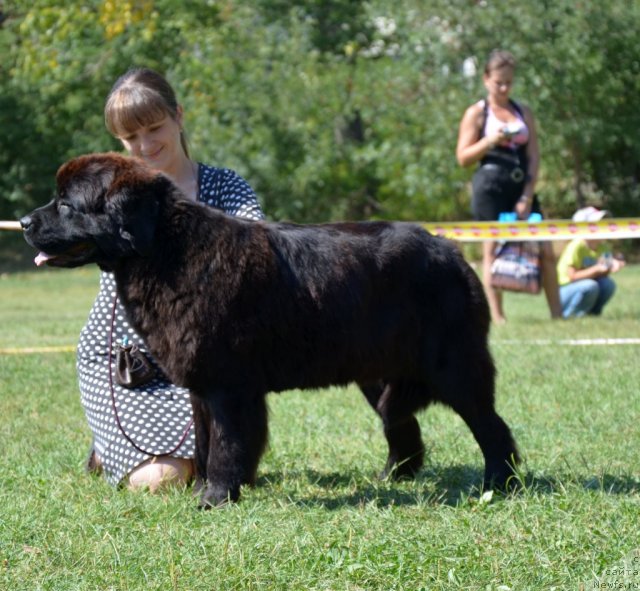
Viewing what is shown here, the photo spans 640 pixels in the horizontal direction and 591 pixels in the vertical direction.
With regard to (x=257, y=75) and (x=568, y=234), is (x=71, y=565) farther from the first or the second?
(x=257, y=75)

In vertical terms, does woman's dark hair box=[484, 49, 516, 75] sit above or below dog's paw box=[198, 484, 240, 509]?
above

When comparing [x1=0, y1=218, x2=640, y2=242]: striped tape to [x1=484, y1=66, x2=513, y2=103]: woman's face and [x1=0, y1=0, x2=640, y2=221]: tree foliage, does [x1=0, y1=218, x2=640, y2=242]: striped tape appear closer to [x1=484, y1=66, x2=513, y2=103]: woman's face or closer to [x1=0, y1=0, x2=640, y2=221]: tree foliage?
[x1=484, y1=66, x2=513, y2=103]: woman's face

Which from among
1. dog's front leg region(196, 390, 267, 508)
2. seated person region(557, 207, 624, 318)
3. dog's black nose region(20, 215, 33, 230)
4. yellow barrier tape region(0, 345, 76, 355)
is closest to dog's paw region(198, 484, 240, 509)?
dog's front leg region(196, 390, 267, 508)

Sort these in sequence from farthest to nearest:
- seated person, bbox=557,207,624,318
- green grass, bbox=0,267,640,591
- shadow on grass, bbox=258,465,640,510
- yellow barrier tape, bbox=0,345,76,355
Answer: seated person, bbox=557,207,624,318 < yellow barrier tape, bbox=0,345,76,355 < shadow on grass, bbox=258,465,640,510 < green grass, bbox=0,267,640,591

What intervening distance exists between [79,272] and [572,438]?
17.0m

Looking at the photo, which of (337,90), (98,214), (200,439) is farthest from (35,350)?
(337,90)

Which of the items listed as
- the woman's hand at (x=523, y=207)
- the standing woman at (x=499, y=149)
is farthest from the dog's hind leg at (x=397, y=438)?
the woman's hand at (x=523, y=207)

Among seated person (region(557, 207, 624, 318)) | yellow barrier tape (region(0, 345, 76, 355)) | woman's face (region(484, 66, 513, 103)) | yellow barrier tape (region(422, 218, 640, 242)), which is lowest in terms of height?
yellow barrier tape (region(0, 345, 76, 355))

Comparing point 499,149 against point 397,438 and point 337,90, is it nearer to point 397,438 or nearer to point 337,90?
point 397,438

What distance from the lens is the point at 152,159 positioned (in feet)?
16.2

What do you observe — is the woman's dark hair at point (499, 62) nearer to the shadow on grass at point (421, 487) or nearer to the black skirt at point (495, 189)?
the black skirt at point (495, 189)

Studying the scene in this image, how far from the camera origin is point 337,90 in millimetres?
20938

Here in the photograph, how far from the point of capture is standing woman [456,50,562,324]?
Result: 385 inches

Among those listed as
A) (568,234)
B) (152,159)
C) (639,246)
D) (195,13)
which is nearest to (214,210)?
(152,159)
